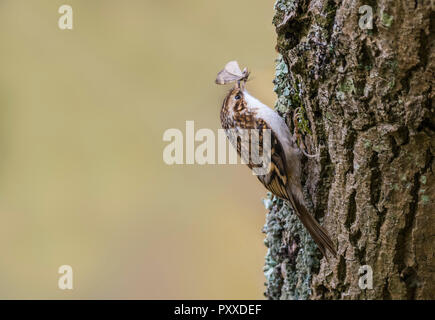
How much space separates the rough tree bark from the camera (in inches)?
54.6

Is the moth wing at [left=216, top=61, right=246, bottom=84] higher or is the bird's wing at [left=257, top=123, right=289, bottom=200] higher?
the moth wing at [left=216, top=61, right=246, bottom=84]

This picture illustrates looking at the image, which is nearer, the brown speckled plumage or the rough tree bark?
the rough tree bark

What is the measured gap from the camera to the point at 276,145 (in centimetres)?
200

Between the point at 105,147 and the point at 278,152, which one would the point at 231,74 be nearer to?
the point at 278,152

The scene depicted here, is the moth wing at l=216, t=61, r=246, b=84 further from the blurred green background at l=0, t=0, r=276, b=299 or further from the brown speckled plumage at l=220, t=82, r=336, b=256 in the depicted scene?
the blurred green background at l=0, t=0, r=276, b=299

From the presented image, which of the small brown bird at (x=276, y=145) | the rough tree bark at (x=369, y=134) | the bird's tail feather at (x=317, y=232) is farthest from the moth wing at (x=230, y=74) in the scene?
the bird's tail feather at (x=317, y=232)

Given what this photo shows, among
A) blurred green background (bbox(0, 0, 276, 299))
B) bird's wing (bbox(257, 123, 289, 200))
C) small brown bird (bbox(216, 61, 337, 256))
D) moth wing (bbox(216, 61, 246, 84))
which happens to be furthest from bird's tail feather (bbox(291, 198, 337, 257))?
blurred green background (bbox(0, 0, 276, 299))

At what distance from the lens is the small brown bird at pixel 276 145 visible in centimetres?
173

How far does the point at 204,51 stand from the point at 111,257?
1756 millimetres

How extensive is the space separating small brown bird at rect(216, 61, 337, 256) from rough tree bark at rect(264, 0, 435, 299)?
0.06 metres

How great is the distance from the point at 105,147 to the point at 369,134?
2.71 meters

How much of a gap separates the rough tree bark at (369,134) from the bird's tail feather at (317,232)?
30mm

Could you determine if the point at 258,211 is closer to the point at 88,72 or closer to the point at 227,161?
the point at 227,161
